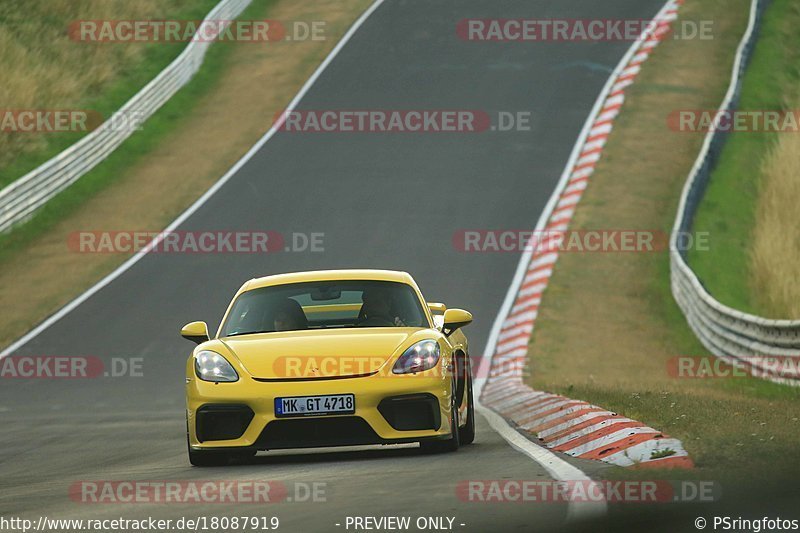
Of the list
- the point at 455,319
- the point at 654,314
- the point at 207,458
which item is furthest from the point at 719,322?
the point at 207,458

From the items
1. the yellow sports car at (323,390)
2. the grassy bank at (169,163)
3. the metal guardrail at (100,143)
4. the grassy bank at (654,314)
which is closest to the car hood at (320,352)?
the yellow sports car at (323,390)

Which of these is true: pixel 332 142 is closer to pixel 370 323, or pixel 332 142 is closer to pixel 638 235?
pixel 638 235

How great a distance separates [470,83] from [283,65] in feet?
15.4

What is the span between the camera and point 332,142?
95.8ft

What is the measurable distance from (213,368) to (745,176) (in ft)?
61.7

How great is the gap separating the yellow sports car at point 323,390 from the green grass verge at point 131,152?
14682 mm

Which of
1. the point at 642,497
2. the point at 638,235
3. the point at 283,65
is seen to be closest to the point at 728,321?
the point at 638,235

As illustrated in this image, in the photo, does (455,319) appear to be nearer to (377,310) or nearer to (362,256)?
(377,310)

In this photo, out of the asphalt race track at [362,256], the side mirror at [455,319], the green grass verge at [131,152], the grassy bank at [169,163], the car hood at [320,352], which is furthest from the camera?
the green grass verge at [131,152]

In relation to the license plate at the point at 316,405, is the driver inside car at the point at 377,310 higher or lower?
higher

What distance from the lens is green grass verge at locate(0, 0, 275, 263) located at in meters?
24.6

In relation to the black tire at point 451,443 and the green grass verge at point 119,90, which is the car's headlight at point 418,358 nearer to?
the black tire at point 451,443

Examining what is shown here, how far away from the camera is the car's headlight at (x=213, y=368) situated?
376 inches

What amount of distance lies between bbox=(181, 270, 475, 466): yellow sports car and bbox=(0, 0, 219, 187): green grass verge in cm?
1820
